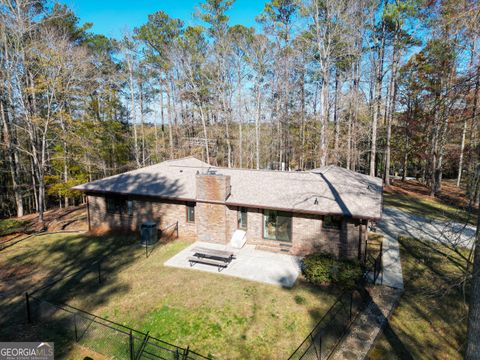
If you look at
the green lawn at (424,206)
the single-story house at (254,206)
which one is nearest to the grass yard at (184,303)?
the single-story house at (254,206)

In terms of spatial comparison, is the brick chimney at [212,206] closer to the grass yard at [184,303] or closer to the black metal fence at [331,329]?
the grass yard at [184,303]

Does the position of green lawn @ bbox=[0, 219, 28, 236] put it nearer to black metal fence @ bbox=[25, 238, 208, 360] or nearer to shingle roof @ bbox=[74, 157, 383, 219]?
shingle roof @ bbox=[74, 157, 383, 219]

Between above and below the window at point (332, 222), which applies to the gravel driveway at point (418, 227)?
below

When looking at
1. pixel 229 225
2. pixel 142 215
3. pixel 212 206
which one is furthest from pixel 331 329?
pixel 142 215

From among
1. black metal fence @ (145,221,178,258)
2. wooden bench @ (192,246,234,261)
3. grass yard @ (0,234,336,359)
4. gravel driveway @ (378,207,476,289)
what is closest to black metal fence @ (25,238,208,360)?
grass yard @ (0,234,336,359)

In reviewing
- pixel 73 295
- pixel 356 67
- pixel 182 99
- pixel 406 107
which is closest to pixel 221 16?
pixel 182 99
